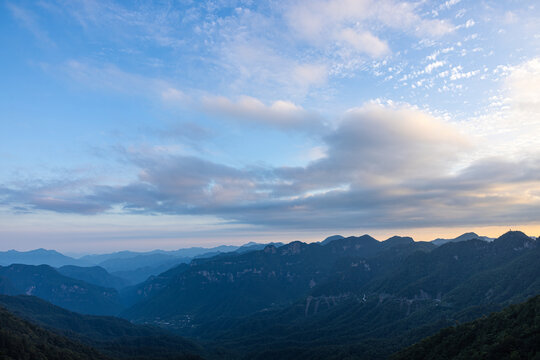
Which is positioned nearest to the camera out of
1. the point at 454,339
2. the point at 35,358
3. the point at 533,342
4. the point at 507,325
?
the point at 533,342

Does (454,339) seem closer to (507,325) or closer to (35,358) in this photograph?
(507,325)

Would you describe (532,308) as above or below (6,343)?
above

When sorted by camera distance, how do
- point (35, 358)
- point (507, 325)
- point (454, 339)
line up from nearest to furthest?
1. point (507, 325)
2. point (454, 339)
3. point (35, 358)

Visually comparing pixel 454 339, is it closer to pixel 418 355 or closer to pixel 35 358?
pixel 418 355

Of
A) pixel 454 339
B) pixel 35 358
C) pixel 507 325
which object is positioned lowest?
pixel 35 358

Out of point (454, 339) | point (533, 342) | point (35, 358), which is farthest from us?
point (35, 358)

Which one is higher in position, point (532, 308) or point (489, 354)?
point (532, 308)

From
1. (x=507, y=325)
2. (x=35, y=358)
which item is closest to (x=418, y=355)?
(x=507, y=325)

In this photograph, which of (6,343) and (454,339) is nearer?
(454,339)

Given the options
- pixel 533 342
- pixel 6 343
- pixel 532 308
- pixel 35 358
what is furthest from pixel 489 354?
pixel 6 343
